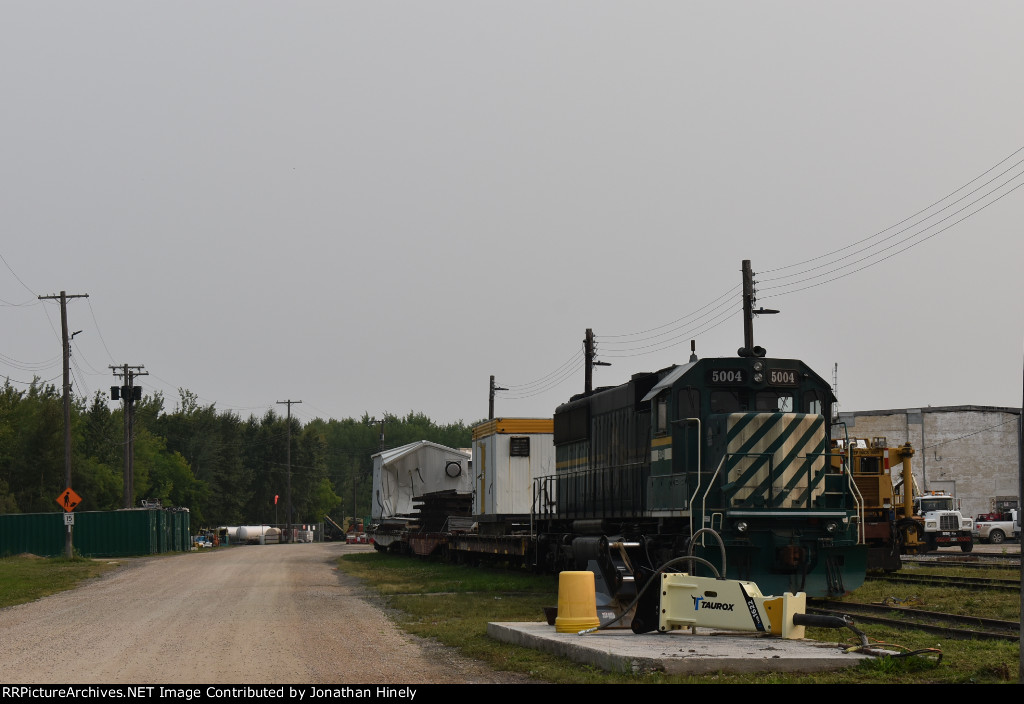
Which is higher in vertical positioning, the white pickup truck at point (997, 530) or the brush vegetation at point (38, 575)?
the brush vegetation at point (38, 575)

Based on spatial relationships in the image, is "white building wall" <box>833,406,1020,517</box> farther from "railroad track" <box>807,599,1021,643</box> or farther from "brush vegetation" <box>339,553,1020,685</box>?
"railroad track" <box>807,599,1021,643</box>

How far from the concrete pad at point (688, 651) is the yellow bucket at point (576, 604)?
19cm

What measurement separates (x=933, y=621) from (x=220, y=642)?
9098 millimetres

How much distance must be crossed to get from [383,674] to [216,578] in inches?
767

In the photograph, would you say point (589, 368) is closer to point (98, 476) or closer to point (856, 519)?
point (856, 519)

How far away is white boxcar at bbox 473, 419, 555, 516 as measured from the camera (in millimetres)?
29359

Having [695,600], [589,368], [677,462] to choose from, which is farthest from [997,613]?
[589,368]

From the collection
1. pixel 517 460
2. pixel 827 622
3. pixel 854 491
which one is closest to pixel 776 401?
pixel 854 491

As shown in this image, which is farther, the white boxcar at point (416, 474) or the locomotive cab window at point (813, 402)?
the white boxcar at point (416, 474)

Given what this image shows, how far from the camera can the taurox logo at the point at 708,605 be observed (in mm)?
11836

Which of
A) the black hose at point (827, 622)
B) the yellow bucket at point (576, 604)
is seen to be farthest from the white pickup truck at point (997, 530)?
the black hose at point (827, 622)

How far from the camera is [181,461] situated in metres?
115

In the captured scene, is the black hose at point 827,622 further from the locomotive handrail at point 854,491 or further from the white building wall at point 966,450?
the white building wall at point 966,450

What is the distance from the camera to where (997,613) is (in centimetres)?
1591
